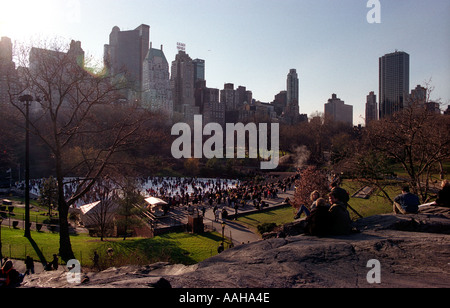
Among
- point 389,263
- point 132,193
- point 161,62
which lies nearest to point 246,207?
point 132,193

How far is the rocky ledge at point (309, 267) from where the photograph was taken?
3240mm

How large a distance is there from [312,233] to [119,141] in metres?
10.00

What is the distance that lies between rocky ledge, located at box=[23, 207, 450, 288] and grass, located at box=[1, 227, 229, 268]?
6.82m

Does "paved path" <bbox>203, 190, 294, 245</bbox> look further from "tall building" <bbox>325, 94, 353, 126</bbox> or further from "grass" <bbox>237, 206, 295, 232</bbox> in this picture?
"tall building" <bbox>325, 94, 353, 126</bbox>

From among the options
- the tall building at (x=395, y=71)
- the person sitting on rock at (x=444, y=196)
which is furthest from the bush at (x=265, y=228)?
the tall building at (x=395, y=71)

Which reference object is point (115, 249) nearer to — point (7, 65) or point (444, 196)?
point (7, 65)

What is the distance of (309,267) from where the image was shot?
12.5 ft

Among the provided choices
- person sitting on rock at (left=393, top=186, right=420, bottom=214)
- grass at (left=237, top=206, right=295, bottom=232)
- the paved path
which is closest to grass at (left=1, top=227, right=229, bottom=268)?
the paved path

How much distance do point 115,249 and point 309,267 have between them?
11.7 m

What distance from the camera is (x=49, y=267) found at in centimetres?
967

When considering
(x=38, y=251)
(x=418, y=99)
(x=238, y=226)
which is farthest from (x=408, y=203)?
(x=238, y=226)

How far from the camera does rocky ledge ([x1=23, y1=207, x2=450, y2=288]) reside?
3240mm

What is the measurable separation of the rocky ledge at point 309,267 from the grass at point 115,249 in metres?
6.82
